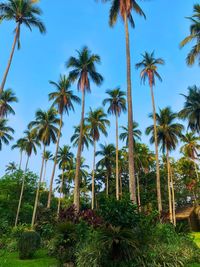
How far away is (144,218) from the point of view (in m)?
12.0

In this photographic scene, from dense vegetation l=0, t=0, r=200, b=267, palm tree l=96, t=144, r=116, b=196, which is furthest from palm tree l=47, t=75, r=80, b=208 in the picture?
palm tree l=96, t=144, r=116, b=196

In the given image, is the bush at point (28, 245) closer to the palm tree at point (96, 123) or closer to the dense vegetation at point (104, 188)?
the dense vegetation at point (104, 188)

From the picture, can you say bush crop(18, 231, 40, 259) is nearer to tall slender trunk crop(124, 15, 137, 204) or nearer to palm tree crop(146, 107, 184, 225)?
tall slender trunk crop(124, 15, 137, 204)

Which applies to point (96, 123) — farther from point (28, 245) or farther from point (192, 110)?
point (28, 245)

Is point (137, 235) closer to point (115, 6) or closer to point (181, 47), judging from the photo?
point (115, 6)

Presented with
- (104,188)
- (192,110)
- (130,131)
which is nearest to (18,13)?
(130,131)

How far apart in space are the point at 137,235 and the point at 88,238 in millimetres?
2815

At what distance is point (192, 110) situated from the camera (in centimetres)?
3503

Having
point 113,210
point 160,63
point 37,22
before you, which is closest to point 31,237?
point 113,210

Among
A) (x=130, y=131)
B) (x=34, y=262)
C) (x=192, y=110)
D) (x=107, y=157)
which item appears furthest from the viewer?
(x=107, y=157)

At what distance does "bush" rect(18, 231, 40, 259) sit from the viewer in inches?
629

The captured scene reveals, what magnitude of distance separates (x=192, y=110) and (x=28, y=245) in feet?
86.7

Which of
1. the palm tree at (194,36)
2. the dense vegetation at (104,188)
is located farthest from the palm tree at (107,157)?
the palm tree at (194,36)

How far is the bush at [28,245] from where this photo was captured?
15987 millimetres
